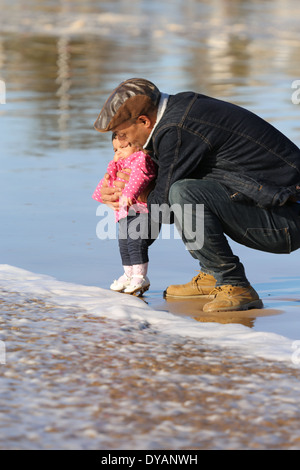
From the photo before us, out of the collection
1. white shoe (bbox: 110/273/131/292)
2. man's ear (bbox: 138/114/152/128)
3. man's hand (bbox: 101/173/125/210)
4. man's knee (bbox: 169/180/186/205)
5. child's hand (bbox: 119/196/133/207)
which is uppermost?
man's ear (bbox: 138/114/152/128)

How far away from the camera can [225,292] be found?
4.77 meters

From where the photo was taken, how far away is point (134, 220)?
507cm

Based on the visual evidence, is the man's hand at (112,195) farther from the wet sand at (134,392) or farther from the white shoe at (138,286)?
the wet sand at (134,392)

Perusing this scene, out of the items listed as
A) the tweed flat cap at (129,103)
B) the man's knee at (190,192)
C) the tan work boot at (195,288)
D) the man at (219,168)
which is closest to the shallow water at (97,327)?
the tan work boot at (195,288)

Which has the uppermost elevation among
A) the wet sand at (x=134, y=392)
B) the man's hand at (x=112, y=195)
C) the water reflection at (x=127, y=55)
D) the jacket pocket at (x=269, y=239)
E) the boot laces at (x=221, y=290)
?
the water reflection at (x=127, y=55)

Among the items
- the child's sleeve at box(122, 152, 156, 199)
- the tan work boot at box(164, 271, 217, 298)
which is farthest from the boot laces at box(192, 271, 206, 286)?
the child's sleeve at box(122, 152, 156, 199)

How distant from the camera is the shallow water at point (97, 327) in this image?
3.17 meters

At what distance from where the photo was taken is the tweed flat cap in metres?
4.69

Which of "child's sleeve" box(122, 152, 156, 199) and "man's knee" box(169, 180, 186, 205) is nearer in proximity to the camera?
"man's knee" box(169, 180, 186, 205)

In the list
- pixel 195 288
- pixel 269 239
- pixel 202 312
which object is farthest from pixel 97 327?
pixel 269 239

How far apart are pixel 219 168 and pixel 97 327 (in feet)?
3.62

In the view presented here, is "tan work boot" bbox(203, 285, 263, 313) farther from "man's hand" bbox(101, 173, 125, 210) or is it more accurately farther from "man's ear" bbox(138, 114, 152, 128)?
"man's ear" bbox(138, 114, 152, 128)

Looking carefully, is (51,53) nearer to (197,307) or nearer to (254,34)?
(254,34)

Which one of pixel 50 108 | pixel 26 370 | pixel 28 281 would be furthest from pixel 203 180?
pixel 50 108
